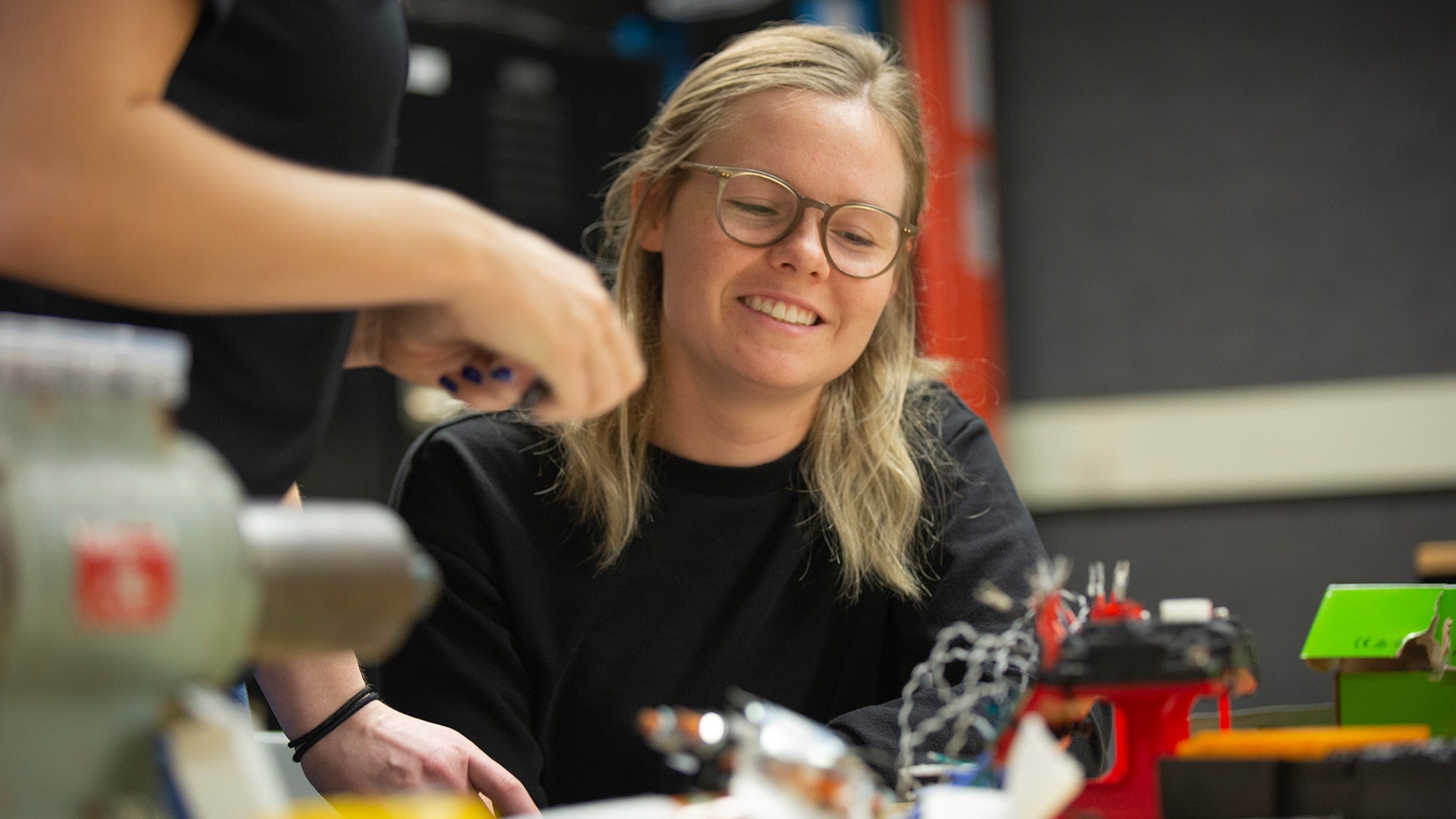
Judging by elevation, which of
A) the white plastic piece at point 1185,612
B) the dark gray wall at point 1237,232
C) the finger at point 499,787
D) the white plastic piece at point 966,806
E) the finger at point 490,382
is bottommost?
the finger at point 499,787

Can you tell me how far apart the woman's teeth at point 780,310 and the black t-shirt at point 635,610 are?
174 mm

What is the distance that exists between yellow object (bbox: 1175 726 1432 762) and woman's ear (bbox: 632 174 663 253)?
0.88 metres

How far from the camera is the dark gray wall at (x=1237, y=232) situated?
354cm

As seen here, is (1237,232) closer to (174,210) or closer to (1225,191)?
(1225,191)

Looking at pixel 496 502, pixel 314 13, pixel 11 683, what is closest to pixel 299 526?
pixel 11 683

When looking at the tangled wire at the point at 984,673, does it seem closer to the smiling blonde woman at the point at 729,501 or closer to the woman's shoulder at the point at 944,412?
the smiling blonde woman at the point at 729,501

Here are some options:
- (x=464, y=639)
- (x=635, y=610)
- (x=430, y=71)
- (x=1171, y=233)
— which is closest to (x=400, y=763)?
(x=464, y=639)

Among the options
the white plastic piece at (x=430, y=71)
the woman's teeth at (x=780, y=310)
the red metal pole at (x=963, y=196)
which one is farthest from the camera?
the red metal pole at (x=963, y=196)

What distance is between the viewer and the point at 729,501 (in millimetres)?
1470

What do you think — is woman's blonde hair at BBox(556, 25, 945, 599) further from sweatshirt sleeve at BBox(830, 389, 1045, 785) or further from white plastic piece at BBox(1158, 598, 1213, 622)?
white plastic piece at BBox(1158, 598, 1213, 622)

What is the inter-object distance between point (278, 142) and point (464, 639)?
2.17ft

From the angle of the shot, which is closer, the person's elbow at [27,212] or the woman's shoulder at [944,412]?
the person's elbow at [27,212]

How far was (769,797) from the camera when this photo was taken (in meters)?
0.67

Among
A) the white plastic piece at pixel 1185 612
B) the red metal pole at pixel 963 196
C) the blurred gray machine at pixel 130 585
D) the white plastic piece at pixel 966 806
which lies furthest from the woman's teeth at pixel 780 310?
the red metal pole at pixel 963 196
